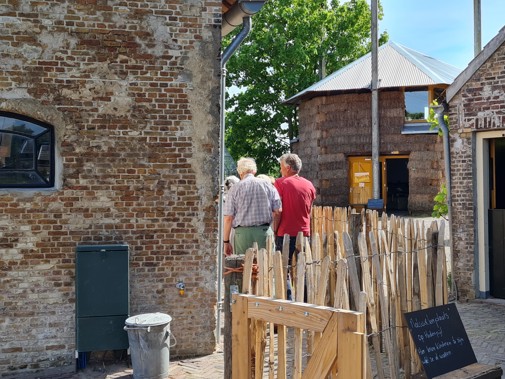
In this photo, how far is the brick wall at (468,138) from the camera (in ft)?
29.1

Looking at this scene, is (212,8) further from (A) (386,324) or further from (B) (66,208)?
(A) (386,324)

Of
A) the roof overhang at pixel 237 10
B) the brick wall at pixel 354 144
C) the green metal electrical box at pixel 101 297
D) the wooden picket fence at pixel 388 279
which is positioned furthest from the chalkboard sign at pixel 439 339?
the brick wall at pixel 354 144

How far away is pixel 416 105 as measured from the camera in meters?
23.5

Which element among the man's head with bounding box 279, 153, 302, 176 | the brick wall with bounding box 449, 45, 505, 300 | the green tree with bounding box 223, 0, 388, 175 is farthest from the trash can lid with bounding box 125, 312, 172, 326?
the green tree with bounding box 223, 0, 388, 175

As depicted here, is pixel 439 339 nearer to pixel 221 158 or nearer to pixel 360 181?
pixel 221 158

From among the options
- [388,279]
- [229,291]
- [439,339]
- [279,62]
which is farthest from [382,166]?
[229,291]

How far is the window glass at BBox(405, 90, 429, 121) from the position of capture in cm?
2314

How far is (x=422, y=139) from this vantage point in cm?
2291

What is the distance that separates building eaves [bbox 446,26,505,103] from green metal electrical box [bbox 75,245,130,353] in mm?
5781

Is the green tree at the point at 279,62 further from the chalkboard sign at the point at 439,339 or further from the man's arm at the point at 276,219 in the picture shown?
the chalkboard sign at the point at 439,339

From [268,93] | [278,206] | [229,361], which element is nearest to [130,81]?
[278,206]

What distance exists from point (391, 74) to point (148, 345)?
65.7ft

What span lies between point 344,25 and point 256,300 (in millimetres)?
30235

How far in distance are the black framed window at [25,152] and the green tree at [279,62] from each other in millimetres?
25148
